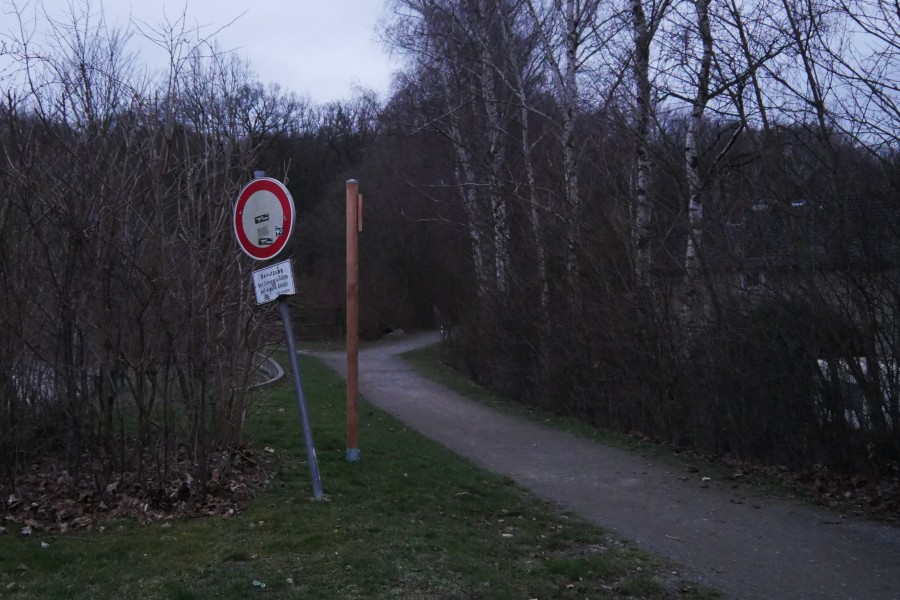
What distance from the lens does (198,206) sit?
748cm

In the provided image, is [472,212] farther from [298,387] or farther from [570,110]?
[298,387]

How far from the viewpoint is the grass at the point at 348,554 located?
532cm

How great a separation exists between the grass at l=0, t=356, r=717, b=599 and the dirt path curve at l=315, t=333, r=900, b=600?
0.43 m

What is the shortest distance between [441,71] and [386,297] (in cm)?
2256

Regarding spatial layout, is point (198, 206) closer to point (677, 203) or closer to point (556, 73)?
point (677, 203)

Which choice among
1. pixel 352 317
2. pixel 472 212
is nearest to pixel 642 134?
pixel 352 317

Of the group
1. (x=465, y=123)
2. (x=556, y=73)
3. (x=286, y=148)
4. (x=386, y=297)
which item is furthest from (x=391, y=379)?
(x=286, y=148)

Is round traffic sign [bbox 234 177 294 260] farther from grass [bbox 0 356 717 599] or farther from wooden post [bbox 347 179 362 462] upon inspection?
grass [bbox 0 356 717 599]

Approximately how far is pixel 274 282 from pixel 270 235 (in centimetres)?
42

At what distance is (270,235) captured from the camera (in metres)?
6.98

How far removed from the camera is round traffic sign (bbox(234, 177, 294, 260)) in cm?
692

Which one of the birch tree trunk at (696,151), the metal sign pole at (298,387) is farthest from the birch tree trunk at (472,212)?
the metal sign pole at (298,387)

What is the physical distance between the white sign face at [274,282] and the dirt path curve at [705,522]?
11.1 feet

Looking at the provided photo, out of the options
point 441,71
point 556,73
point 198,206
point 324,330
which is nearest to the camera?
point 198,206
